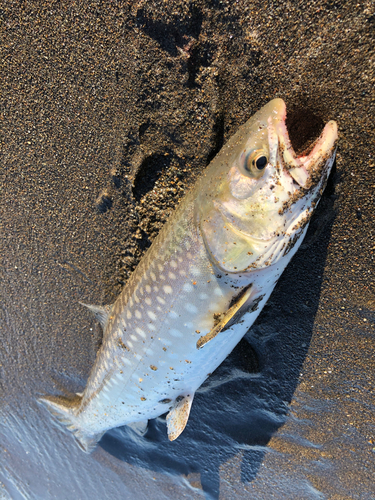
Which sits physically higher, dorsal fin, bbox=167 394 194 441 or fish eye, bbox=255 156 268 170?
fish eye, bbox=255 156 268 170

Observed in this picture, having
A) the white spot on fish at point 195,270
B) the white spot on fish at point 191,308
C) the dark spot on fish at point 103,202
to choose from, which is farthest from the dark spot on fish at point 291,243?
the dark spot on fish at point 103,202

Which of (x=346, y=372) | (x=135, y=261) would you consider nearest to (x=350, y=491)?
(x=346, y=372)

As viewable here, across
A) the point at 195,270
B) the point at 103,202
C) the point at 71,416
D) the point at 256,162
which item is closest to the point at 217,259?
the point at 195,270

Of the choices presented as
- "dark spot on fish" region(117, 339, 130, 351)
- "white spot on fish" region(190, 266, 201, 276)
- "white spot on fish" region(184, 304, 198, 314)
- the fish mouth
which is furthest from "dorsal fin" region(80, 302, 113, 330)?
the fish mouth

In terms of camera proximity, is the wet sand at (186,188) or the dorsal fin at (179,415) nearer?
the wet sand at (186,188)

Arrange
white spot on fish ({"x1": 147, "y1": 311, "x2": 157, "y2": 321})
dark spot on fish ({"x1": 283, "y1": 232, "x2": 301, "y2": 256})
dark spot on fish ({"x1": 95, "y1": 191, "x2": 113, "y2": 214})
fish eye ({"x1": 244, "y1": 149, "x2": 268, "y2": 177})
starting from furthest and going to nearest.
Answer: dark spot on fish ({"x1": 95, "y1": 191, "x2": 113, "y2": 214}), white spot on fish ({"x1": 147, "y1": 311, "x2": 157, "y2": 321}), dark spot on fish ({"x1": 283, "y1": 232, "x2": 301, "y2": 256}), fish eye ({"x1": 244, "y1": 149, "x2": 268, "y2": 177})

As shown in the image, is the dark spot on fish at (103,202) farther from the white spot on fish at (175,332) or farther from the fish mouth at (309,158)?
the fish mouth at (309,158)

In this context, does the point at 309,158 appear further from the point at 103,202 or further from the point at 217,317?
the point at 103,202

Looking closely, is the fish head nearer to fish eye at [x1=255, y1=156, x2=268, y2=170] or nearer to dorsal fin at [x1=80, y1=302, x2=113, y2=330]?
fish eye at [x1=255, y1=156, x2=268, y2=170]
